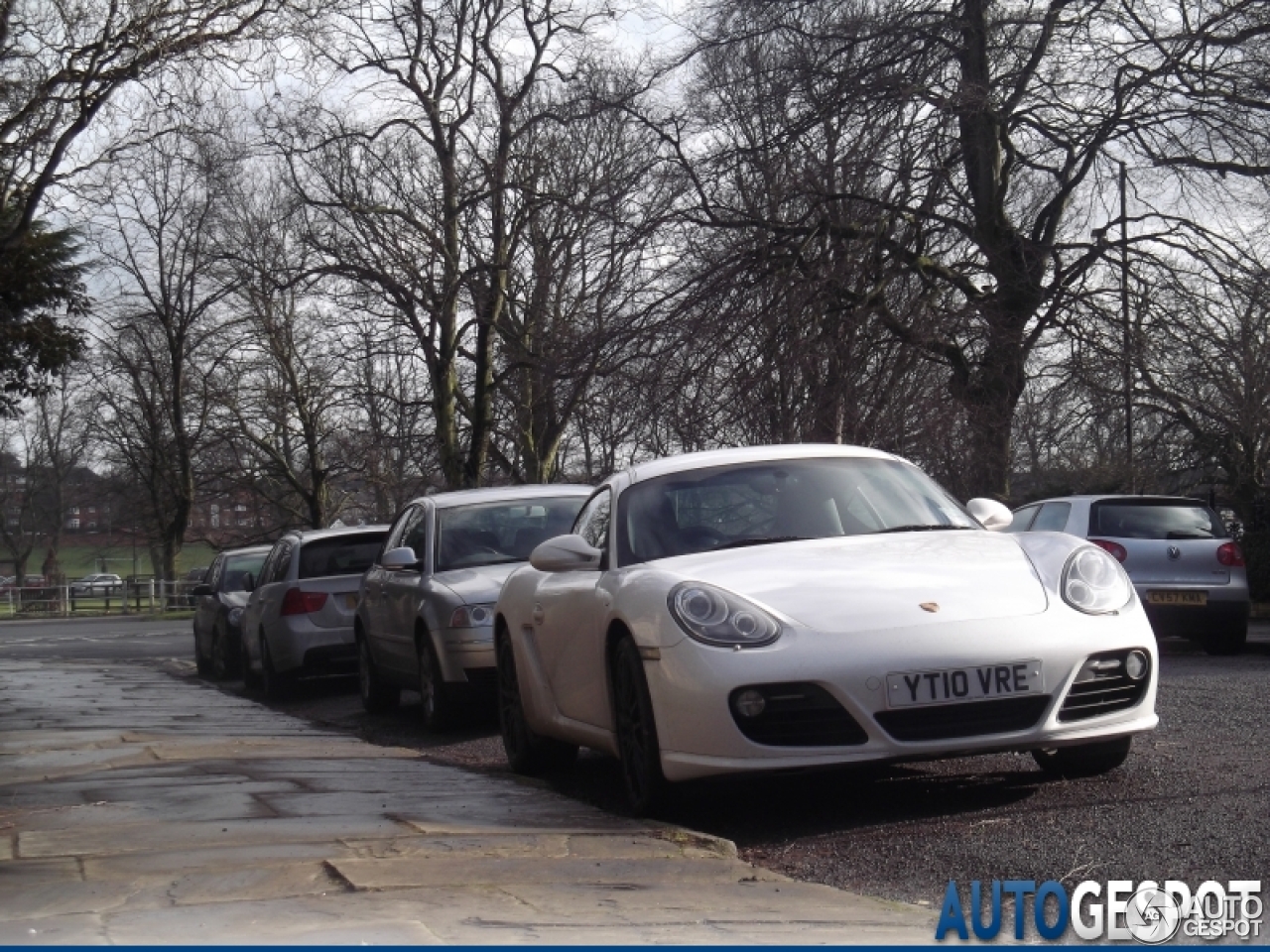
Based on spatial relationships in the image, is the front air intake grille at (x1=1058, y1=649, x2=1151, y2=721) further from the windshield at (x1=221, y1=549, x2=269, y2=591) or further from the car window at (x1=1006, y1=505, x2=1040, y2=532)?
the windshield at (x1=221, y1=549, x2=269, y2=591)

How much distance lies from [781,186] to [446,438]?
1771cm

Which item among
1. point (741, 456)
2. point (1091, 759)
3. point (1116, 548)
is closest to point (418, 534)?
point (741, 456)

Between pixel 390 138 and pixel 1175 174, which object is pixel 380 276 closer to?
pixel 390 138

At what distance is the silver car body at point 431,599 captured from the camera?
10.0 m

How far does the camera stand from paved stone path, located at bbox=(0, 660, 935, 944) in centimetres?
430

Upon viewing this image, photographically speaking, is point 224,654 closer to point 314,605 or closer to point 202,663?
point 202,663

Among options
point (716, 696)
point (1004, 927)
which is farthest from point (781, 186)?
point (1004, 927)

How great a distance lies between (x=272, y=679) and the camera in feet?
48.3

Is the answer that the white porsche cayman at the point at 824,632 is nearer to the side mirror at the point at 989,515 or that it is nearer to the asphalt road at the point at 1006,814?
the side mirror at the point at 989,515

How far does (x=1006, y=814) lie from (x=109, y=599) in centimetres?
5343

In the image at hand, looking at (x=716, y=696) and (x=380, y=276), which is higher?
(x=380, y=276)

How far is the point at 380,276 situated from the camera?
99.7ft

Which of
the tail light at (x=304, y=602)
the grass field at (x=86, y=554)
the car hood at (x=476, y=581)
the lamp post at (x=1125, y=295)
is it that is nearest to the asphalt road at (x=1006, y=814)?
the car hood at (x=476, y=581)

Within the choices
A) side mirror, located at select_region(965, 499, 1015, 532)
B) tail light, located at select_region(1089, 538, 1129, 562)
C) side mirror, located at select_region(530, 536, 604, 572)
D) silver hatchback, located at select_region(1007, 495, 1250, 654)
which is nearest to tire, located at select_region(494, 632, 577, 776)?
side mirror, located at select_region(530, 536, 604, 572)
